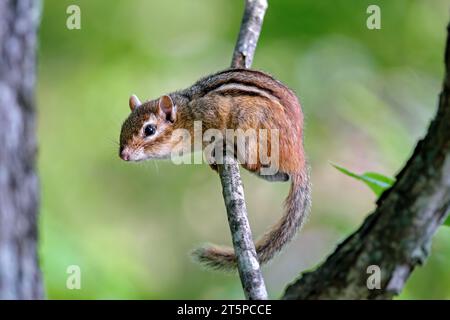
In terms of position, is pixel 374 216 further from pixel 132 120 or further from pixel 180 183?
pixel 180 183

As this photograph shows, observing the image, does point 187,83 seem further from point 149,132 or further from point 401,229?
point 401,229

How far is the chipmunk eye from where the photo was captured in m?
4.35

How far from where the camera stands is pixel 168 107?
14.5 ft

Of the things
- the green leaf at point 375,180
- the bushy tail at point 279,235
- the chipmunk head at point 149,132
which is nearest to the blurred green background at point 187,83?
the chipmunk head at point 149,132

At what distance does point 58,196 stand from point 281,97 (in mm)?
3150

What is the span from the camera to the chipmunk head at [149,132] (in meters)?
4.31

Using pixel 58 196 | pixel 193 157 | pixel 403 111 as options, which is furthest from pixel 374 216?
pixel 58 196

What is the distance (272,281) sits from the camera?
6.32 m

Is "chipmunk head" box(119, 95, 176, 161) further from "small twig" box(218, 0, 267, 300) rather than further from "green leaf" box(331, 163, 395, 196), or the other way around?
→ "green leaf" box(331, 163, 395, 196)

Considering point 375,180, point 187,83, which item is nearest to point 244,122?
point 375,180

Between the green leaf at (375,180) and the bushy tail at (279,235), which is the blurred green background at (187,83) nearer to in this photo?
the bushy tail at (279,235)

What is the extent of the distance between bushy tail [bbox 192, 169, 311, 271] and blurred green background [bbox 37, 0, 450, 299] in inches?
80.7

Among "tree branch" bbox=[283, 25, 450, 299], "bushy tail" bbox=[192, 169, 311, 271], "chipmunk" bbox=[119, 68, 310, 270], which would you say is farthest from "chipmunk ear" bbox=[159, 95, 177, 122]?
"tree branch" bbox=[283, 25, 450, 299]

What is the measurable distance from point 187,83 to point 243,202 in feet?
12.7
